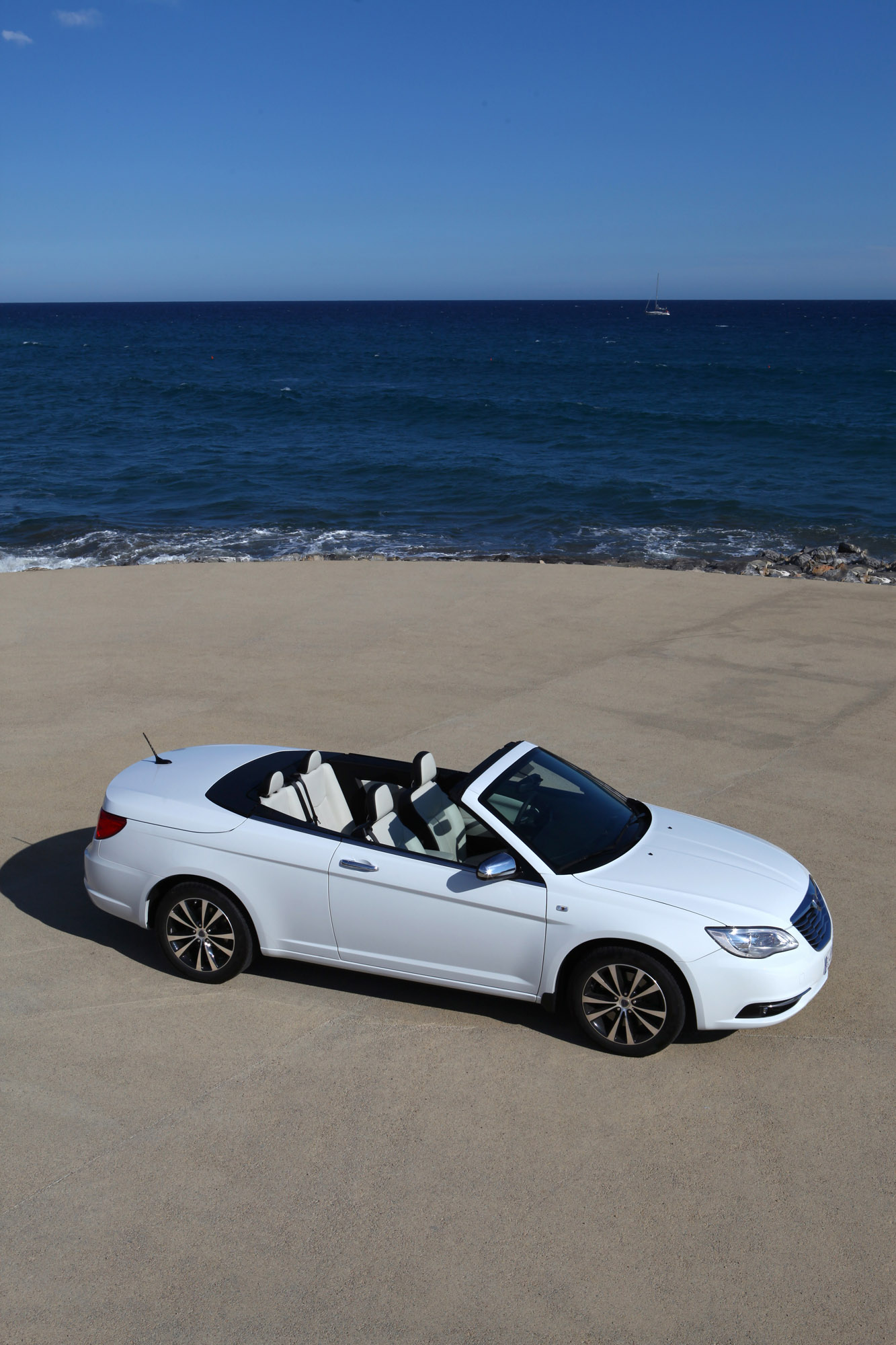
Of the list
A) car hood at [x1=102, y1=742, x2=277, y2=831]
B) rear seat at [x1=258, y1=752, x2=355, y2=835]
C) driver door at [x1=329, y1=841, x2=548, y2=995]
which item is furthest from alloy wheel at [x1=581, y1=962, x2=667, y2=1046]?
car hood at [x1=102, y1=742, x2=277, y2=831]

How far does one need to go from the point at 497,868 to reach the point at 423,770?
93 cm

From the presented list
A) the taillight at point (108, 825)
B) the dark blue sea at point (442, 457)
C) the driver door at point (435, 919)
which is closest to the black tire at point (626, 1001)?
the driver door at point (435, 919)

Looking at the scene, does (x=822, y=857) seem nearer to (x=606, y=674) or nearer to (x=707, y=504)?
(x=606, y=674)

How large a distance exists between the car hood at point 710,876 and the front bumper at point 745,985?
0.18 metres

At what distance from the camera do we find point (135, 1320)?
146 inches

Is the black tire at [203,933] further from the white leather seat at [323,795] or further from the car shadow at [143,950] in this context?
the white leather seat at [323,795]

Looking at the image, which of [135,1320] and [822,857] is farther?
[822,857]

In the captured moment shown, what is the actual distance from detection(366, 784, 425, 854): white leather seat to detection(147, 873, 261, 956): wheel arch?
79cm

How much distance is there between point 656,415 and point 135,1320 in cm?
4236

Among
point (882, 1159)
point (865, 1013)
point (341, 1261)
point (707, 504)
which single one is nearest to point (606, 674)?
point (865, 1013)

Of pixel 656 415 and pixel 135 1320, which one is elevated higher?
pixel 656 415

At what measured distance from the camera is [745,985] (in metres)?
4.93

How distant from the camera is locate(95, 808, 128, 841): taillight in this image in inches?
228

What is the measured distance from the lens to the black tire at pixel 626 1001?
5.00m
